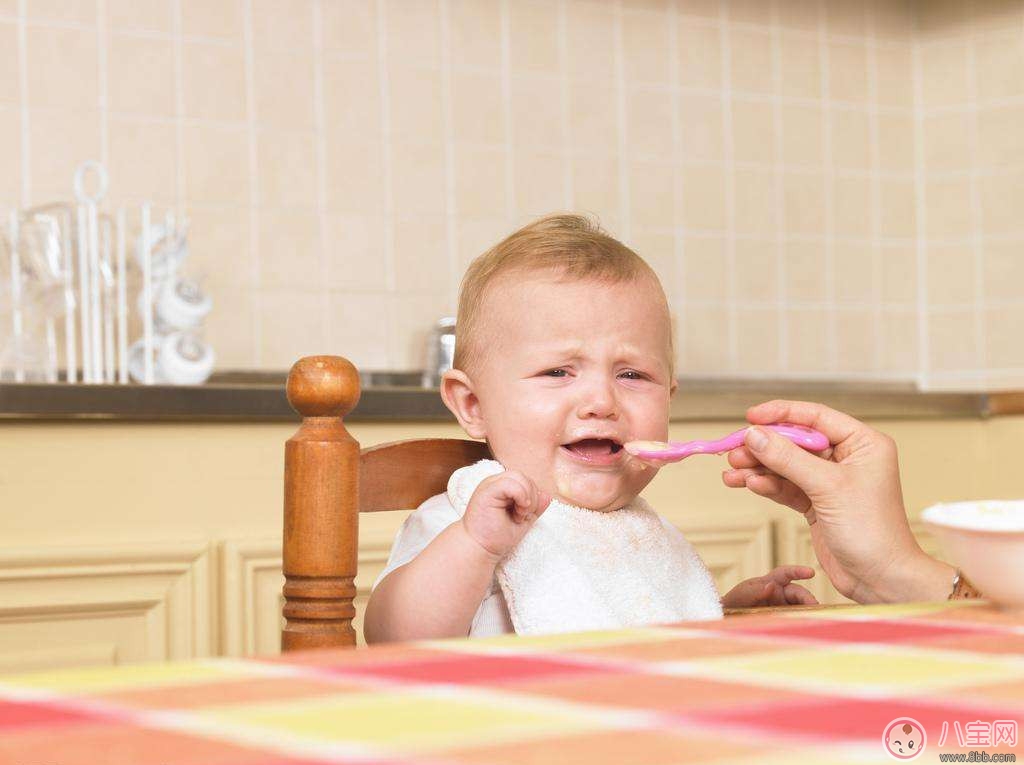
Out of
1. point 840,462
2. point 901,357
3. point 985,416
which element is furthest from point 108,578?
point 901,357

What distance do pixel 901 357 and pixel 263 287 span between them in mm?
1513

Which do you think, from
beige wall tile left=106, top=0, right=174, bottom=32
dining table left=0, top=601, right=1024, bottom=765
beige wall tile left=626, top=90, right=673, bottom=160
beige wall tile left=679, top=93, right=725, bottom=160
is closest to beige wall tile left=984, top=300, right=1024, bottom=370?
beige wall tile left=679, top=93, right=725, bottom=160

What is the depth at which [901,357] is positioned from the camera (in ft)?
10.7

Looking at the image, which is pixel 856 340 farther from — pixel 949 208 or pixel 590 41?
pixel 590 41

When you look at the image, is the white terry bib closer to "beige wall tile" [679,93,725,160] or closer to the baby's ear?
the baby's ear

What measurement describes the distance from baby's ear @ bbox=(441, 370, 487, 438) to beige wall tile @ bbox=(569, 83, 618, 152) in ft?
5.49

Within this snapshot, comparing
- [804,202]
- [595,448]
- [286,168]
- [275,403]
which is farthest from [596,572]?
[804,202]

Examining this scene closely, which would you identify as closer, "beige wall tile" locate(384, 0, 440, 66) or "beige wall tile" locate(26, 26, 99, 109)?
"beige wall tile" locate(26, 26, 99, 109)

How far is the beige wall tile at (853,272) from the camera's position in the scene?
319 cm

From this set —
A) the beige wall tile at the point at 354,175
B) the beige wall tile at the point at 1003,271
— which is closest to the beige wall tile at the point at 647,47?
the beige wall tile at the point at 354,175

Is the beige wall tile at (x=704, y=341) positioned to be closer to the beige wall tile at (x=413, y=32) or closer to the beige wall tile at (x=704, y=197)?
the beige wall tile at (x=704, y=197)

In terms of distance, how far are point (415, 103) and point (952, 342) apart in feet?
4.46

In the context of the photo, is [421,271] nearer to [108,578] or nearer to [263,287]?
[263,287]

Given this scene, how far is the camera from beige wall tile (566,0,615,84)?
9.49 ft
